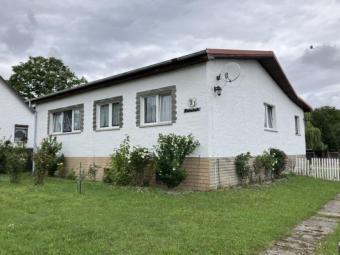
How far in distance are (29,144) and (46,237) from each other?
17040mm

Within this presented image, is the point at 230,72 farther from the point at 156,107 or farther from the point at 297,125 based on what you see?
the point at 297,125

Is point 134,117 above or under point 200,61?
under

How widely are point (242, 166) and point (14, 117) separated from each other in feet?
49.1

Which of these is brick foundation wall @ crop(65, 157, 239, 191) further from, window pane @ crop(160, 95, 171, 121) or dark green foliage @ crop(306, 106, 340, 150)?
dark green foliage @ crop(306, 106, 340, 150)

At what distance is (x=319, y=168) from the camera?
15422mm

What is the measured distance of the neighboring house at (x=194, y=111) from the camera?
10805 millimetres

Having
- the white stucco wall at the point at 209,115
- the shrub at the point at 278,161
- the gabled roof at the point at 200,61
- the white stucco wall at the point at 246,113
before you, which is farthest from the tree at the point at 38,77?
the shrub at the point at 278,161

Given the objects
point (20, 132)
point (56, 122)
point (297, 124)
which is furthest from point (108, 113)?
point (297, 124)

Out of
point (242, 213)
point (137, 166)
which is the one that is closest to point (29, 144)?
point (137, 166)

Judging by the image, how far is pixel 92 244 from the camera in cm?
502

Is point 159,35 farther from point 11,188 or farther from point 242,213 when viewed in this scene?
point 242,213

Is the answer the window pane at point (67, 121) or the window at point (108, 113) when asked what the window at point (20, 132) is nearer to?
the window pane at point (67, 121)

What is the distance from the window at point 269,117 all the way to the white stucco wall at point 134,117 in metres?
4.67

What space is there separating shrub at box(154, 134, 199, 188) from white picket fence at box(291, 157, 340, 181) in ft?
24.7
